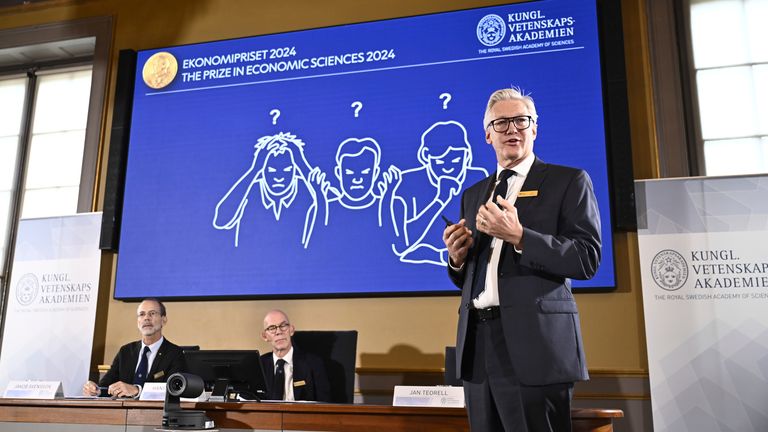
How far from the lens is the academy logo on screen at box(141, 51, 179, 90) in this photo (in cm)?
525

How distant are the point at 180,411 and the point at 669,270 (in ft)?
8.92

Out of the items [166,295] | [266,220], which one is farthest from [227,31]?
[166,295]

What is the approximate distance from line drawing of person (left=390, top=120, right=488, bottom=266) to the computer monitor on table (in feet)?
4.80

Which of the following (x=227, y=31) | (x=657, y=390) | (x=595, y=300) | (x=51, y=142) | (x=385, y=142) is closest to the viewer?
(x=657, y=390)

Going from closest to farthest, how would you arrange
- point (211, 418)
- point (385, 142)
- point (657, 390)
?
point (211, 418), point (657, 390), point (385, 142)

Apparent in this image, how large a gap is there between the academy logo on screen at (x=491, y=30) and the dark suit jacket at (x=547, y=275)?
2.84 meters

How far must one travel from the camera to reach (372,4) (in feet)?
16.5

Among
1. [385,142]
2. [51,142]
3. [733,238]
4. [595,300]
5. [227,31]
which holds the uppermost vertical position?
[227,31]

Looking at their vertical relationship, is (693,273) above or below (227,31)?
below

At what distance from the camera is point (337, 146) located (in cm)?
476

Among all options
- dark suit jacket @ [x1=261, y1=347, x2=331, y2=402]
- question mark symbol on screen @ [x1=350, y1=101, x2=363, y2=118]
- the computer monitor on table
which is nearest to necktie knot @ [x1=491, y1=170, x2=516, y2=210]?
the computer monitor on table

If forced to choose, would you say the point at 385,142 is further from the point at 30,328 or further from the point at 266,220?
the point at 30,328

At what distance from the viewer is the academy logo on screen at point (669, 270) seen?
3.88m

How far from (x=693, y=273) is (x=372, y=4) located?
285 cm
